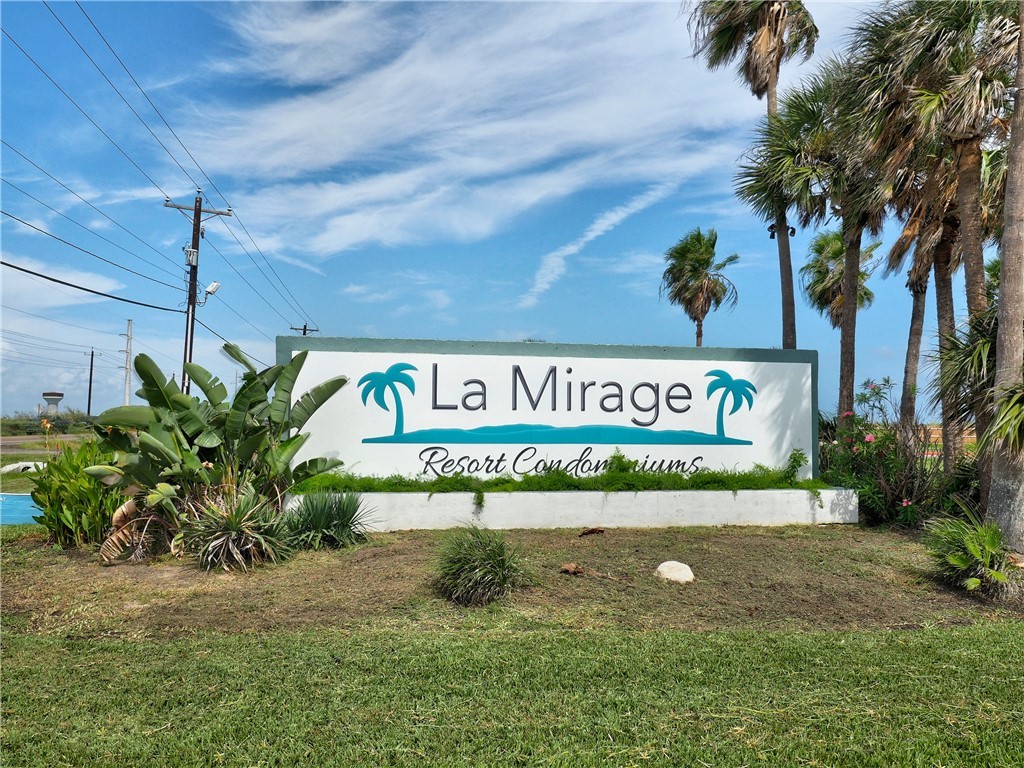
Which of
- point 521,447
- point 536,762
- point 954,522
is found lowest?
point 536,762

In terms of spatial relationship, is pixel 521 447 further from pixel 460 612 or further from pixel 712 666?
pixel 712 666

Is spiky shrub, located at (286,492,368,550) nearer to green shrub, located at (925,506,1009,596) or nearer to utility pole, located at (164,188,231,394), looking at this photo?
green shrub, located at (925,506,1009,596)

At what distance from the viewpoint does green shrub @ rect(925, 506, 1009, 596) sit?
6586mm

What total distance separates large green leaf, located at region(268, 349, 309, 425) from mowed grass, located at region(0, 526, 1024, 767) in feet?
8.00

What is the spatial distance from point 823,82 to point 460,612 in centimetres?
1463

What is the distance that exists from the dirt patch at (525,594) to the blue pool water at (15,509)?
17.5 feet

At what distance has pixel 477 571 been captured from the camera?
611cm

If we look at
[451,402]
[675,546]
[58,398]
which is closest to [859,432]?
[675,546]

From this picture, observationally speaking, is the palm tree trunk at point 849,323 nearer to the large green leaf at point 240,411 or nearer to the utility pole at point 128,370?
the large green leaf at point 240,411

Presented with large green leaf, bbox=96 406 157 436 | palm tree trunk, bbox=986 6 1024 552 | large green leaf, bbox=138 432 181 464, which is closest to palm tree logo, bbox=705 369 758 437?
palm tree trunk, bbox=986 6 1024 552

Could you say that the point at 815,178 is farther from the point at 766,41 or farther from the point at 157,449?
the point at 157,449

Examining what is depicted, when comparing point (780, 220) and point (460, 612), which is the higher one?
point (780, 220)

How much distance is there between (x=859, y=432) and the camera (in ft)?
38.2

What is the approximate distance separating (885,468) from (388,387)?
8754 mm
